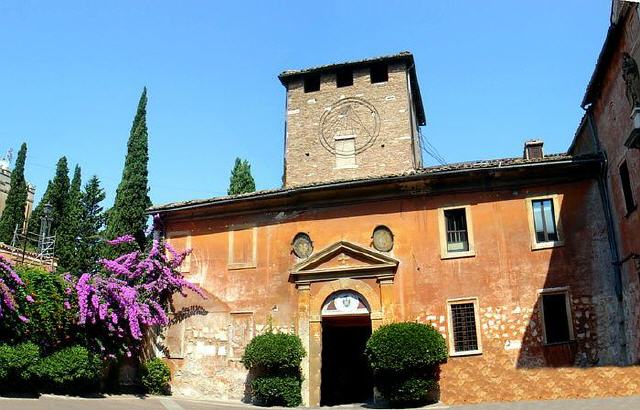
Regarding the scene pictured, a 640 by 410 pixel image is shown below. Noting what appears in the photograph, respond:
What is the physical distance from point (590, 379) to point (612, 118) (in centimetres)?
716

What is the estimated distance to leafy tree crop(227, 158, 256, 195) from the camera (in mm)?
36509

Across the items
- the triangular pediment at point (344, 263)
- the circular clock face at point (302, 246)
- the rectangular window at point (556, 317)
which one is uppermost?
the circular clock face at point (302, 246)

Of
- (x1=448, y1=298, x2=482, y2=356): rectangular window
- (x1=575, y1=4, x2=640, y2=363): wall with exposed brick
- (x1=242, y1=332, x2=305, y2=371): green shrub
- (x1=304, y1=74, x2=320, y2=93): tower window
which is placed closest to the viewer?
(x1=575, y1=4, x2=640, y2=363): wall with exposed brick

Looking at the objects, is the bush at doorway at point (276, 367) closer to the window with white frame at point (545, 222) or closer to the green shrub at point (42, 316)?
the green shrub at point (42, 316)

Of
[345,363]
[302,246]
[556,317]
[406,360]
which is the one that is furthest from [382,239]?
[556,317]

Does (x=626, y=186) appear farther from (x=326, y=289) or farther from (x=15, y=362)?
(x=15, y=362)

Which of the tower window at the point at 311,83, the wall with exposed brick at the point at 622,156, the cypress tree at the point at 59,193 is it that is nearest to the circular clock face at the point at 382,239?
the wall with exposed brick at the point at 622,156

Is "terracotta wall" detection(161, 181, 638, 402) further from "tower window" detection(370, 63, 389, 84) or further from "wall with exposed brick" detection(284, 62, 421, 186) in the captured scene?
"tower window" detection(370, 63, 389, 84)

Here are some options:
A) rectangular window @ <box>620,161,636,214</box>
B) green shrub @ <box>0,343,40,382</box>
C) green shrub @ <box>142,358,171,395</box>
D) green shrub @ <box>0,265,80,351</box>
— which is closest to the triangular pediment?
green shrub @ <box>142,358,171,395</box>

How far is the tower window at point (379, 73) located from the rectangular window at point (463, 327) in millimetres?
12563

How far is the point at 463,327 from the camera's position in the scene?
17500mm

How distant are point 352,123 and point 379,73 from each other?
2.78m

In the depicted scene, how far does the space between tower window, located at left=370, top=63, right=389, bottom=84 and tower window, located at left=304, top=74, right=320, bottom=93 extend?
271 centimetres

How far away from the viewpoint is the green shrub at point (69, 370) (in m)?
16.2
